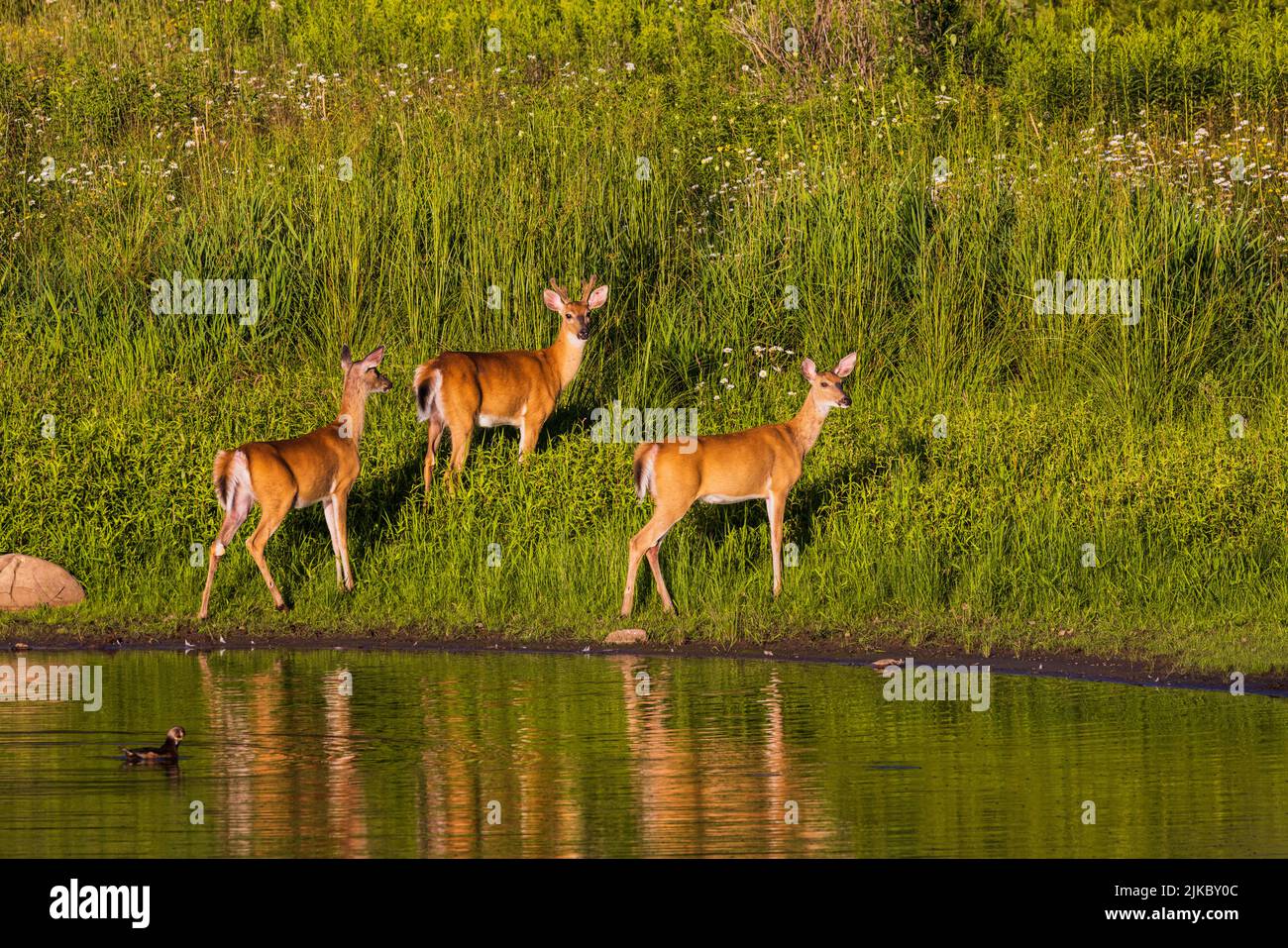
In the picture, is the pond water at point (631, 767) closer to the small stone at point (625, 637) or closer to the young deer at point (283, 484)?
the small stone at point (625, 637)

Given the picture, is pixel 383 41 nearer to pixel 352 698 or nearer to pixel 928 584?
pixel 928 584

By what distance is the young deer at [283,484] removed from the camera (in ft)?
50.3

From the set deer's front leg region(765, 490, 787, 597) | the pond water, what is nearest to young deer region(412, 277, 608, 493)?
deer's front leg region(765, 490, 787, 597)

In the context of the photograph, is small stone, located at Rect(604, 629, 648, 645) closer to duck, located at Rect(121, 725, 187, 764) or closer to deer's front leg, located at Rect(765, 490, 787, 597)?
deer's front leg, located at Rect(765, 490, 787, 597)

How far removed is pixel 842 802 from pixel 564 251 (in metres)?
11.5

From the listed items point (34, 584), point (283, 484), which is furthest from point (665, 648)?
point (34, 584)

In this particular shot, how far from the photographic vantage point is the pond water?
8.90m

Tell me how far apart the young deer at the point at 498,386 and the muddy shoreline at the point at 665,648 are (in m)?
2.43

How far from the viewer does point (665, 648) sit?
14.4 meters

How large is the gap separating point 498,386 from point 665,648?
3.52 m

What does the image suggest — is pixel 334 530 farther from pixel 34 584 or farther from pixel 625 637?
pixel 625 637

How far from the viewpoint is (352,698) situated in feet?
40.7

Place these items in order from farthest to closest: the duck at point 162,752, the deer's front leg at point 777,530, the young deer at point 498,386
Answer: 1. the young deer at point 498,386
2. the deer's front leg at point 777,530
3. the duck at point 162,752

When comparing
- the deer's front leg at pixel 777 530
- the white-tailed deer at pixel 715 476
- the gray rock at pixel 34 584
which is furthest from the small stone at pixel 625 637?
the gray rock at pixel 34 584
